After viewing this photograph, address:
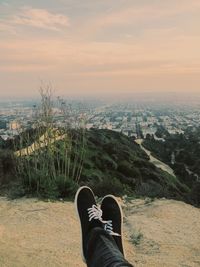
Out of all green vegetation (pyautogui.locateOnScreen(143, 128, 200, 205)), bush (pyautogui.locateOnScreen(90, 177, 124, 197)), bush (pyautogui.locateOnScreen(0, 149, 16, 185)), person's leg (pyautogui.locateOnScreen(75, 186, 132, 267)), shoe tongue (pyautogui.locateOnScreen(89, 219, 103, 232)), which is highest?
person's leg (pyautogui.locateOnScreen(75, 186, 132, 267))

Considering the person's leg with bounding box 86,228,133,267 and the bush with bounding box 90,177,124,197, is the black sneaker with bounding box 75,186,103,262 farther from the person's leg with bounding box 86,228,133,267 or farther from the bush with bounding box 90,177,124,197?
the bush with bounding box 90,177,124,197

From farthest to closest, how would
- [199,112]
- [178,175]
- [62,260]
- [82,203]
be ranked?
[199,112]
[178,175]
[62,260]
[82,203]

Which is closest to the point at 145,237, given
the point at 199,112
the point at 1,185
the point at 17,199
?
the point at 17,199

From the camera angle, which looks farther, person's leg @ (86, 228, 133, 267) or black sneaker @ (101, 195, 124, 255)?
black sneaker @ (101, 195, 124, 255)

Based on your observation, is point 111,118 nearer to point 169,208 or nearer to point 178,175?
point 178,175

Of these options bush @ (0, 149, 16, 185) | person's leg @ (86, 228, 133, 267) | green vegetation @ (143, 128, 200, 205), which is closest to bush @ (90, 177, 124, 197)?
bush @ (0, 149, 16, 185)

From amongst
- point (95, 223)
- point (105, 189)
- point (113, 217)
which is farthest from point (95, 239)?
point (105, 189)

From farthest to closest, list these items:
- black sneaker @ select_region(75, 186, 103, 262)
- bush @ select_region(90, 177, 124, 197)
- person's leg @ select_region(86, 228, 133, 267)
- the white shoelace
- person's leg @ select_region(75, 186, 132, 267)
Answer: bush @ select_region(90, 177, 124, 197), the white shoelace, black sneaker @ select_region(75, 186, 103, 262), person's leg @ select_region(75, 186, 132, 267), person's leg @ select_region(86, 228, 133, 267)

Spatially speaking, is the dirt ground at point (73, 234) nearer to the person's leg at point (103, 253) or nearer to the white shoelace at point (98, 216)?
the white shoelace at point (98, 216)
